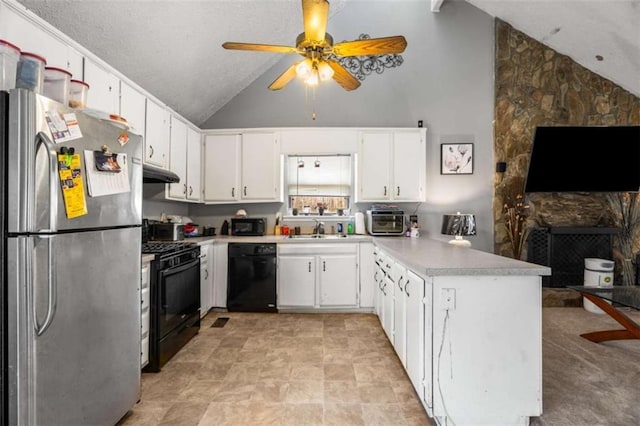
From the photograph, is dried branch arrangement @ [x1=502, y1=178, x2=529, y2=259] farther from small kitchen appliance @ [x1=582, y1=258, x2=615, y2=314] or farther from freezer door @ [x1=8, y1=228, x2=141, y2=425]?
freezer door @ [x1=8, y1=228, x2=141, y2=425]

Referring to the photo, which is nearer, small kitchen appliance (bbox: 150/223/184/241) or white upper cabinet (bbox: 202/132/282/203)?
small kitchen appliance (bbox: 150/223/184/241)

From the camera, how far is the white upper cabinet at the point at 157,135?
9.80 feet

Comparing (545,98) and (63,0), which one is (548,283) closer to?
(545,98)

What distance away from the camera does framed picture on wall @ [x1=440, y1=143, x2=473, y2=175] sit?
429 cm

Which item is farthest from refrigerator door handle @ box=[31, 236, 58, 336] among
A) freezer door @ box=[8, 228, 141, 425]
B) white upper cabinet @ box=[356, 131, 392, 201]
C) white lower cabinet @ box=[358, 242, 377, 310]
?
white upper cabinet @ box=[356, 131, 392, 201]

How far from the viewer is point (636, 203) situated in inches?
160

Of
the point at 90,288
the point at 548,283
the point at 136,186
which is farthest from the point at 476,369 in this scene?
the point at 548,283

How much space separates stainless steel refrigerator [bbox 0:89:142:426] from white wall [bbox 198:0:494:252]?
312 cm

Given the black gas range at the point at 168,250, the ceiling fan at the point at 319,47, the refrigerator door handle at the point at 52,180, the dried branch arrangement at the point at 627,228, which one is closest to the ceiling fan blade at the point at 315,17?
the ceiling fan at the point at 319,47

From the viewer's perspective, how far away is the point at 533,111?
168 inches

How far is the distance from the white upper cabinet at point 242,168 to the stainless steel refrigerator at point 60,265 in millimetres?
2350

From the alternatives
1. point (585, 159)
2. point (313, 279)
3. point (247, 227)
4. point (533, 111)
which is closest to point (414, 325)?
point (313, 279)

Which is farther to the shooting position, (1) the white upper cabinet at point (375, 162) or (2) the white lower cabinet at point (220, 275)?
(1) the white upper cabinet at point (375, 162)

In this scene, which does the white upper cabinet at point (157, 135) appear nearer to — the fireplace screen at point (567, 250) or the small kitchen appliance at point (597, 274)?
the fireplace screen at point (567, 250)
